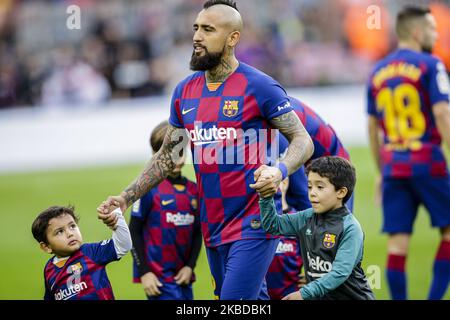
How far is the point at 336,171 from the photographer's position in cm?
553

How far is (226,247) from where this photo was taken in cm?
562

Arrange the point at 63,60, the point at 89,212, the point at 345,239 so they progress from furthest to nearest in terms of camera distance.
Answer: the point at 63,60 → the point at 89,212 → the point at 345,239

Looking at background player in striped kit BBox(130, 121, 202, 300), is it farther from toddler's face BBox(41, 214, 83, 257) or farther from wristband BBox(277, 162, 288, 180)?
wristband BBox(277, 162, 288, 180)

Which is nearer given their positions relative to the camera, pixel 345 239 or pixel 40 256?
pixel 345 239

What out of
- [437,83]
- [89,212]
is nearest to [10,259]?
[89,212]

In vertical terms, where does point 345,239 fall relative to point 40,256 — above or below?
above

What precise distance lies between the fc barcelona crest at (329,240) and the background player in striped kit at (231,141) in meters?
0.37

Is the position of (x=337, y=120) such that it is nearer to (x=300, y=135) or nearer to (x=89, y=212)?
(x=89, y=212)

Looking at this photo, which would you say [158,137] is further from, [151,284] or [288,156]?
[288,156]

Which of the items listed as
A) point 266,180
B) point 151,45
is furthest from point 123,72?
point 266,180

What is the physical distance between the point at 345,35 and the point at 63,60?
6861 millimetres

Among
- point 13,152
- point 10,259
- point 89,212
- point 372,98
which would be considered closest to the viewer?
→ point 372,98

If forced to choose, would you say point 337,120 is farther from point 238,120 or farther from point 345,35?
point 238,120
